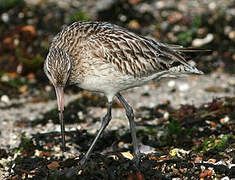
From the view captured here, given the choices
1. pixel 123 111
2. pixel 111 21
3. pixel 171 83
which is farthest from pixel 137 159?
pixel 111 21

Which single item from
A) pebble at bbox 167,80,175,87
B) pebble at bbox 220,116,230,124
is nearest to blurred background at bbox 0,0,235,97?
pebble at bbox 167,80,175,87

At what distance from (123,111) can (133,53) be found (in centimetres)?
273

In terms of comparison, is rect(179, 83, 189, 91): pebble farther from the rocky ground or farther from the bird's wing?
the bird's wing

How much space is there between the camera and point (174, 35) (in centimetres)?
1267

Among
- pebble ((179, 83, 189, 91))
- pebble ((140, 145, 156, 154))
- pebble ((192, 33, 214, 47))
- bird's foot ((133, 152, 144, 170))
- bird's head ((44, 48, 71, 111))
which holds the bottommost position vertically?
pebble ((140, 145, 156, 154))

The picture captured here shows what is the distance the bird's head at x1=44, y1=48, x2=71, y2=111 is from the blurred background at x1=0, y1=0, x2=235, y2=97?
4.52 metres

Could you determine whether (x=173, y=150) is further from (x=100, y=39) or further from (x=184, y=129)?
(x=100, y=39)

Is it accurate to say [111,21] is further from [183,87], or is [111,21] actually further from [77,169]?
[77,169]

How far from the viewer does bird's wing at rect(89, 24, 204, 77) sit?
6.73 meters

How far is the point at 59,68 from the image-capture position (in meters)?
6.31

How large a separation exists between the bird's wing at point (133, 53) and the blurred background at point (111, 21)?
173 inches

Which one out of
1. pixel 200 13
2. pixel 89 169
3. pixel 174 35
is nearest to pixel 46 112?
pixel 89 169

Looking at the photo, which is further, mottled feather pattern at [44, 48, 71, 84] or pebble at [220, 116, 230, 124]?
pebble at [220, 116, 230, 124]

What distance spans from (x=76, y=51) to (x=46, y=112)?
3.16 m
